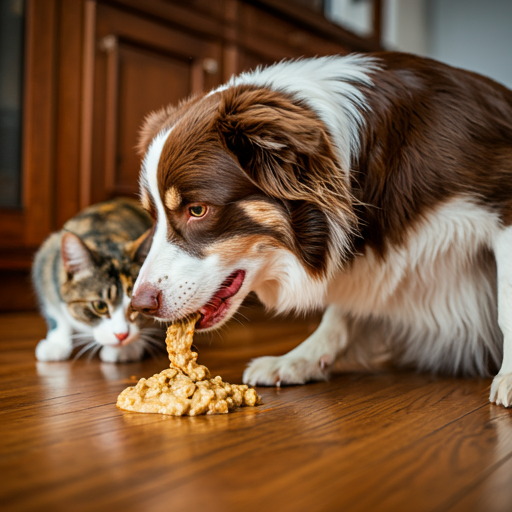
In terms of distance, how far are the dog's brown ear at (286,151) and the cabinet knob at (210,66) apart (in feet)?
6.61

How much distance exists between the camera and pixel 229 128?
1338mm

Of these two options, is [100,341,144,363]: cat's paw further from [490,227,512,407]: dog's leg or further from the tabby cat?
[490,227,512,407]: dog's leg

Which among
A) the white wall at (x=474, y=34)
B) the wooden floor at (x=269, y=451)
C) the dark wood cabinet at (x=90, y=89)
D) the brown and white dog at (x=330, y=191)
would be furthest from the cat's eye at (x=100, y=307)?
the white wall at (x=474, y=34)

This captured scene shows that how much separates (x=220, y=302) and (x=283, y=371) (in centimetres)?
27

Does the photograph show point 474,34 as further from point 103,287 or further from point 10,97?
point 103,287

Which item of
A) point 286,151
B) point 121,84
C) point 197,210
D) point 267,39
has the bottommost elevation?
point 197,210

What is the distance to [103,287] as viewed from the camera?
186 centimetres

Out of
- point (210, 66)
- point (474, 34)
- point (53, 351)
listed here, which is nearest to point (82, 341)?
point (53, 351)

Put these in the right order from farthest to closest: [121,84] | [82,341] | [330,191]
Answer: [121,84] < [82,341] < [330,191]

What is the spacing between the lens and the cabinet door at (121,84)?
112 inches

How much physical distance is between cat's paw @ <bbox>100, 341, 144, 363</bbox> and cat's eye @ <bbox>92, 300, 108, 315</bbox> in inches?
4.4

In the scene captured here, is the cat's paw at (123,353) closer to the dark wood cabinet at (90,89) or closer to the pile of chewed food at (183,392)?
the pile of chewed food at (183,392)

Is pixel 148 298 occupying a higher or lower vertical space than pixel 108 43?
lower

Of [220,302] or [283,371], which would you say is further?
[283,371]
